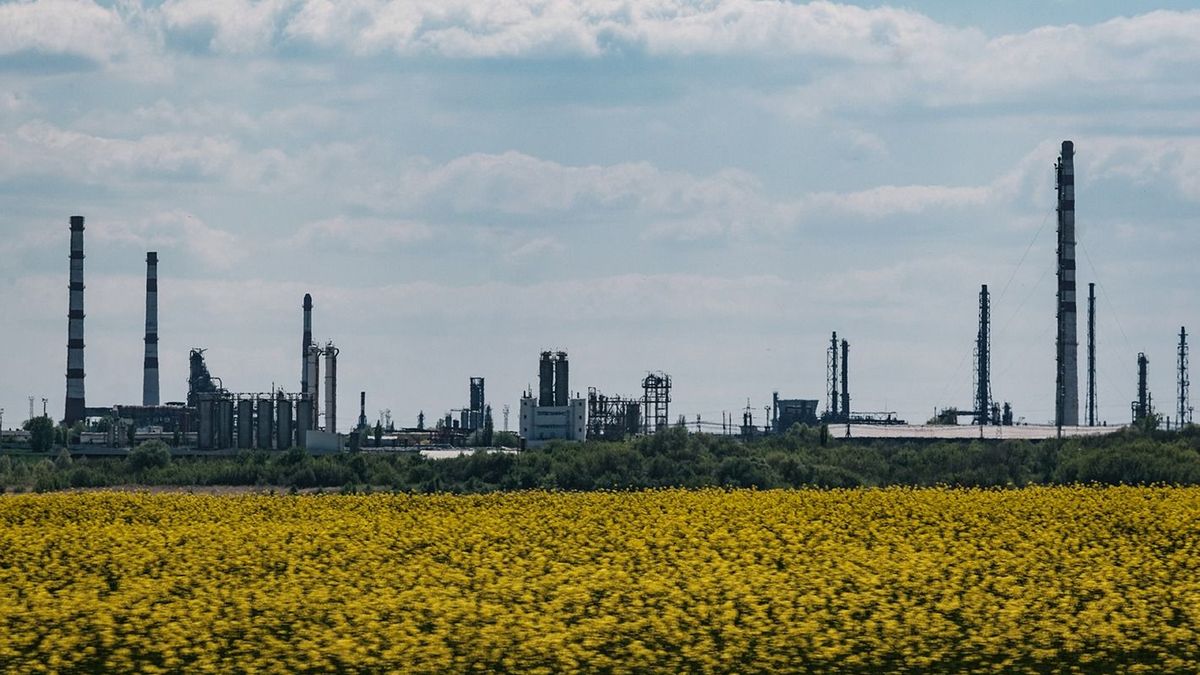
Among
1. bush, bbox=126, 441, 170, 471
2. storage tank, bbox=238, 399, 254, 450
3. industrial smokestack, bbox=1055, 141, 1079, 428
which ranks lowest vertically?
bush, bbox=126, 441, 170, 471

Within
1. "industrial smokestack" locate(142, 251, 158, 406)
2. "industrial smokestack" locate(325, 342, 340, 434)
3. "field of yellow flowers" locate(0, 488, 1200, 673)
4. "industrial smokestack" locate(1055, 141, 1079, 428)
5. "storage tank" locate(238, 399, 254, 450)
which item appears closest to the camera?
"field of yellow flowers" locate(0, 488, 1200, 673)

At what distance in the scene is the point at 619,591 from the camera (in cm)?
2100

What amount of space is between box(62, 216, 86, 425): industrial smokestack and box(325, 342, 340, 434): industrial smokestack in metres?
17.2

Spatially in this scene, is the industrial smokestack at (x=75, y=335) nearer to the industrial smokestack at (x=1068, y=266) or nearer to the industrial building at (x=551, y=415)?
the industrial building at (x=551, y=415)

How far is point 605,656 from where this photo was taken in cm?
1788

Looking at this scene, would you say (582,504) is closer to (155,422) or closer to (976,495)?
(976,495)

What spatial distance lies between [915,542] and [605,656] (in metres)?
9.27

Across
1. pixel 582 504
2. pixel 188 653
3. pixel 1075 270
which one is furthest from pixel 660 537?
pixel 1075 270

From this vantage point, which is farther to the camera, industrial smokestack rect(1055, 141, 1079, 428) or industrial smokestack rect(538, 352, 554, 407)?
industrial smokestack rect(538, 352, 554, 407)

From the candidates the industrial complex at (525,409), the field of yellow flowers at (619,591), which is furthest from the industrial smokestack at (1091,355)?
the field of yellow flowers at (619,591)

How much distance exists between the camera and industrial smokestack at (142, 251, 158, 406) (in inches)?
5630

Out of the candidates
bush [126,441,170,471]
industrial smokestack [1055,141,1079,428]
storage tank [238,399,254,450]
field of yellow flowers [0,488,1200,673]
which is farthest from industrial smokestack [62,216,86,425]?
field of yellow flowers [0,488,1200,673]

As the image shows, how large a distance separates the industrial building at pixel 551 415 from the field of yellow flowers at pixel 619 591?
275ft

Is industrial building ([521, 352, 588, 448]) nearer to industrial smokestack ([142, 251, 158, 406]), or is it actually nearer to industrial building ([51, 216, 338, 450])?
industrial building ([51, 216, 338, 450])
